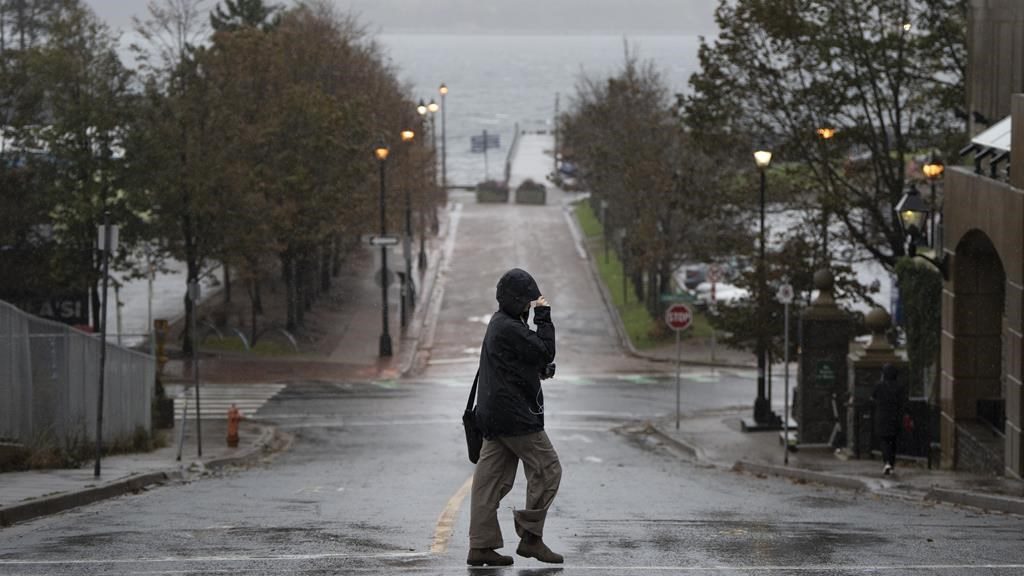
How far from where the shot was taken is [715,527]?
1248 cm

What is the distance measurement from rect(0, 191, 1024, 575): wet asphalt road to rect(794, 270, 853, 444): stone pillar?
2353 millimetres

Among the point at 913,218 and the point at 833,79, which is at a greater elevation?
the point at 833,79

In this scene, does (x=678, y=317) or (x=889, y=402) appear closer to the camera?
(x=889, y=402)

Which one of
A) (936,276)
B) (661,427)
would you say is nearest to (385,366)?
(661,427)

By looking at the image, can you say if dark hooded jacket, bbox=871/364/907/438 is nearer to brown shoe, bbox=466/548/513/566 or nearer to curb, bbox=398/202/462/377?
brown shoe, bbox=466/548/513/566

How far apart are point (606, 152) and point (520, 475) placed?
36.0 meters

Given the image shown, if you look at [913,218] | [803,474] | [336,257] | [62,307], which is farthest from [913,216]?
[336,257]

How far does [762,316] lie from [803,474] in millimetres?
11710

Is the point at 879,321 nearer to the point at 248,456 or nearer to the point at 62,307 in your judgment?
the point at 248,456

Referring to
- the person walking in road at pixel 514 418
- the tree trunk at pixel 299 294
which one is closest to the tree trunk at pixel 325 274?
the tree trunk at pixel 299 294

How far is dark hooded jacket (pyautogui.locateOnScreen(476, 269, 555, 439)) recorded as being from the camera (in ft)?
30.4

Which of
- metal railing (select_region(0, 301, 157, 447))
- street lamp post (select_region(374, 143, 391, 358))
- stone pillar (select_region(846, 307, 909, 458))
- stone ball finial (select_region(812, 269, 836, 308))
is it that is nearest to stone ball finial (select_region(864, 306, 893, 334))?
stone pillar (select_region(846, 307, 909, 458))

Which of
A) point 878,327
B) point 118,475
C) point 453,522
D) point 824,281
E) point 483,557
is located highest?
point 824,281

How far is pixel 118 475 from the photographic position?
60.6ft
